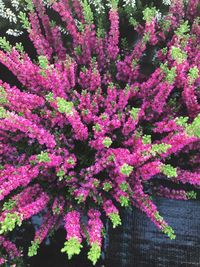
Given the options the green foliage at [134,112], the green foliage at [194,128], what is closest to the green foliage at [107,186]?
the green foliage at [134,112]

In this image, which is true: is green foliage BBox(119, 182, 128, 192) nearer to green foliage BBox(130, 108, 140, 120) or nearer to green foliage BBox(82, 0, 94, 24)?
green foliage BBox(130, 108, 140, 120)

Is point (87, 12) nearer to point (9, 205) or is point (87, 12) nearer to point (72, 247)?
point (9, 205)

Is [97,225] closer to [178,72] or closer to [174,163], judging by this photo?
[174,163]

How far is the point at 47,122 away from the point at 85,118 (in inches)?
10.1

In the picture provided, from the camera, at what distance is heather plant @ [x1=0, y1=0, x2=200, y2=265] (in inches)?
80.9

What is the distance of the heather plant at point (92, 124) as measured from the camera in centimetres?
205

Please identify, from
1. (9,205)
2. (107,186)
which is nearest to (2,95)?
(9,205)

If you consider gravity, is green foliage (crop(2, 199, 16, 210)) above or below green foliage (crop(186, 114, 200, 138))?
below

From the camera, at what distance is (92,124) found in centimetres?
234

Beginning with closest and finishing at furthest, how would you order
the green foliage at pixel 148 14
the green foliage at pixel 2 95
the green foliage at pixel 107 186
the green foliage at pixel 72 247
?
the green foliage at pixel 72 247 < the green foliage at pixel 2 95 < the green foliage at pixel 107 186 < the green foliage at pixel 148 14

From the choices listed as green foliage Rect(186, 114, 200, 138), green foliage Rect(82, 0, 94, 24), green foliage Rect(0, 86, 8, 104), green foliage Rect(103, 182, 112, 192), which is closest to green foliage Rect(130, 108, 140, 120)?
green foliage Rect(186, 114, 200, 138)

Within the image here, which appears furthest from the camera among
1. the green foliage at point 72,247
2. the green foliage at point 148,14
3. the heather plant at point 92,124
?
the green foliage at point 148,14

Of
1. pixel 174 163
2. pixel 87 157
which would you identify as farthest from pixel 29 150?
pixel 174 163

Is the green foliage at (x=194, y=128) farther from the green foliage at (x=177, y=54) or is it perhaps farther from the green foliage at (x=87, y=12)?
the green foliage at (x=87, y=12)
